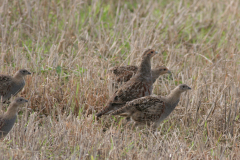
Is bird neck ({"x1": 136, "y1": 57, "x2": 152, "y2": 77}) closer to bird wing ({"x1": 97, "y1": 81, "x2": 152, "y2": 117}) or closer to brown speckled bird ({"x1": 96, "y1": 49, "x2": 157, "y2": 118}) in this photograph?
brown speckled bird ({"x1": 96, "y1": 49, "x2": 157, "y2": 118})

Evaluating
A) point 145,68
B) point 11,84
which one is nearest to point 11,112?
point 11,84

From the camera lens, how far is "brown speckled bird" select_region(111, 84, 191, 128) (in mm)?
5680

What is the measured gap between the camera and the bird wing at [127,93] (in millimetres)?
5953

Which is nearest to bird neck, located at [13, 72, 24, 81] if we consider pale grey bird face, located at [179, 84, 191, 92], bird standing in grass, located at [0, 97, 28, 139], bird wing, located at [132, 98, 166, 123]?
bird standing in grass, located at [0, 97, 28, 139]

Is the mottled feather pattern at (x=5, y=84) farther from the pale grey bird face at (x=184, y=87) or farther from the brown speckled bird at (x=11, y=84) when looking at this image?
the pale grey bird face at (x=184, y=87)

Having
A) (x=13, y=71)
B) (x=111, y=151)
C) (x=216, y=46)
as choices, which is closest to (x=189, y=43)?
(x=216, y=46)

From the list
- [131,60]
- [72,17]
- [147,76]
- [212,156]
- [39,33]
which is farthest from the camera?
[72,17]

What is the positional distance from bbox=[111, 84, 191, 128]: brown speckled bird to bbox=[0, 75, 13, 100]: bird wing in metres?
1.85

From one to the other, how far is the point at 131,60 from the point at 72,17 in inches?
92.6

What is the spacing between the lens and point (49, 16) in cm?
983

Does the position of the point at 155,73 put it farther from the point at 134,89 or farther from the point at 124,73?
the point at 134,89

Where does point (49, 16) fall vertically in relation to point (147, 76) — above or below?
above

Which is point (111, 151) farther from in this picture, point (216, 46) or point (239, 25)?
point (239, 25)

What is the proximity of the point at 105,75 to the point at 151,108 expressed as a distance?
180 cm
